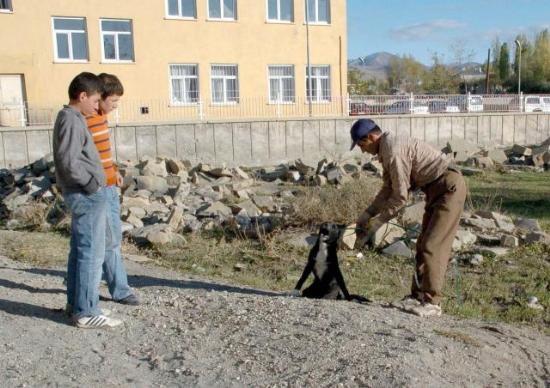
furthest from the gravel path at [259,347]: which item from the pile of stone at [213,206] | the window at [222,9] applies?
the window at [222,9]

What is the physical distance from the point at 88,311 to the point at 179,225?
17.5ft

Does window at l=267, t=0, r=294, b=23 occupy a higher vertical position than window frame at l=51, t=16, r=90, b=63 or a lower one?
higher

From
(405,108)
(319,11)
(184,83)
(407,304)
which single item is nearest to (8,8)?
(184,83)

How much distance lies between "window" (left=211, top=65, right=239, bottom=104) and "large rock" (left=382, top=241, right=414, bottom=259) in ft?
59.2

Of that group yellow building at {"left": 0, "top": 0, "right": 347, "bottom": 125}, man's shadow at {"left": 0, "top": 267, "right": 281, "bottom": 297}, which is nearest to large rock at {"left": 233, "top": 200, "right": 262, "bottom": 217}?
man's shadow at {"left": 0, "top": 267, "right": 281, "bottom": 297}

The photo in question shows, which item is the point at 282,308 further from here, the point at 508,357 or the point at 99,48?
the point at 99,48

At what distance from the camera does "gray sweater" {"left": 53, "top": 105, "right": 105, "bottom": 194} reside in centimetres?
412

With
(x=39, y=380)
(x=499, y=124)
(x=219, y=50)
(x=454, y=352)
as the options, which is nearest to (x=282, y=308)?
(x=454, y=352)

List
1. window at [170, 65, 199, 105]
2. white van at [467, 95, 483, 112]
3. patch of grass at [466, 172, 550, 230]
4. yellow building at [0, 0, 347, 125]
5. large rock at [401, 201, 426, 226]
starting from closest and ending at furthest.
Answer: large rock at [401, 201, 426, 226], patch of grass at [466, 172, 550, 230], yellow building at [0, 0, 347, 125], white van at [467, 95, 483, 112], window at [170, 65, 199, 105]

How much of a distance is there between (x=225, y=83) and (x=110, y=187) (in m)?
21.4

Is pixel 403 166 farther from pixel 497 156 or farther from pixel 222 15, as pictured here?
pixel 222 15

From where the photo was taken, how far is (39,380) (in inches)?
144

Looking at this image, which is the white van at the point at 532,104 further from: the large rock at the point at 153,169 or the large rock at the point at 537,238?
the large rock at the point at 537,238

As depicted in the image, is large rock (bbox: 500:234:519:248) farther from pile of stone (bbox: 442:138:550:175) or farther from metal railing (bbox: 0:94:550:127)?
metal railing (bbox: 0:94:550:127)
